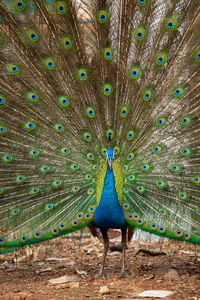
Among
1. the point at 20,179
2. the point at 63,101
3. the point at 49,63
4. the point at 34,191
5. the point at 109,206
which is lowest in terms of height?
the point at 109,206

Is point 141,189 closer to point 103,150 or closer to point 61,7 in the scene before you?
point 103,150

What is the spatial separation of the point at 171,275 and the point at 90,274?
0.88 meters

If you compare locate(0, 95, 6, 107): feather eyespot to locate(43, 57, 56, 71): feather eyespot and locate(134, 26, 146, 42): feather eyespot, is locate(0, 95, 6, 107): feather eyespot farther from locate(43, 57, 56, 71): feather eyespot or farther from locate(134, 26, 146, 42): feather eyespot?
locate(134, 26, 146, 42): feather eyespot

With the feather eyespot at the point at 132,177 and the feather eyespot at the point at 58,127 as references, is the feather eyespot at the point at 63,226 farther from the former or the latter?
the feather eyespot at the point at 58,127

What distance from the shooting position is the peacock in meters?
3.75

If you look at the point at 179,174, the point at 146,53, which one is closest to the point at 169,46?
the point at 146,53

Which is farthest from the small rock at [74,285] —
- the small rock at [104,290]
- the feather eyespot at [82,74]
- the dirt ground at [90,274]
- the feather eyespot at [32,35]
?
the feather eyespot at [32,35]

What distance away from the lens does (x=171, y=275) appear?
3.89 meters

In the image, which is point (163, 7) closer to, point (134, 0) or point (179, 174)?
point (134, 0)

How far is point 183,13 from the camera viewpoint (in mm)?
3656

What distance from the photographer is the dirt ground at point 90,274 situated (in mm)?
3457

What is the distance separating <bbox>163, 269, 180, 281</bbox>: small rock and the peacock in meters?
0.39

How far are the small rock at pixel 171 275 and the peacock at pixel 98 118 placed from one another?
39 cm

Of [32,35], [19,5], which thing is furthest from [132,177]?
[19,5]
